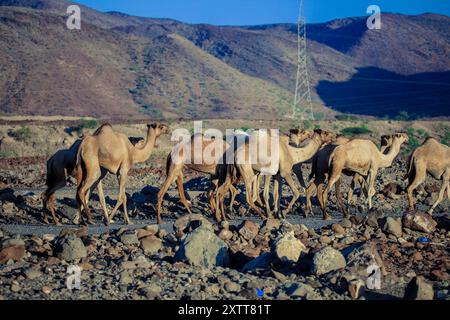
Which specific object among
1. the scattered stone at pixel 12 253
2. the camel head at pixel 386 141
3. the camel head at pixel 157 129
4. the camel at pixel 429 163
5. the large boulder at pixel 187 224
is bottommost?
the scattered stone at pixel 12 253

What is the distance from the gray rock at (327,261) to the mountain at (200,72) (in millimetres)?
54793

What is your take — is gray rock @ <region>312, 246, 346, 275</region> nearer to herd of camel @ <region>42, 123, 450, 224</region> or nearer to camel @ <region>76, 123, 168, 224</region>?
herd of camel @ <region>42, 123, 450, 224</region>

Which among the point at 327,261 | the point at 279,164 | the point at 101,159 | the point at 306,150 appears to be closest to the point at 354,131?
the point at 306,150

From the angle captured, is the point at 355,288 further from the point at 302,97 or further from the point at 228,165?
the point at 302,97

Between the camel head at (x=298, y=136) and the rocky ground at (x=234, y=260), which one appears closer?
the rocky ground at (x=234, y=260)

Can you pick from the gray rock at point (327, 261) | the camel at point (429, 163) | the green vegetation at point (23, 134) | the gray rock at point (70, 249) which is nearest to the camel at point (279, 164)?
the camel at point (429, 163)

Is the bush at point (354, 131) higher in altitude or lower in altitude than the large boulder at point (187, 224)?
higher

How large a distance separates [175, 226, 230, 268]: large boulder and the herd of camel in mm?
4231

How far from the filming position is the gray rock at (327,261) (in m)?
9.60

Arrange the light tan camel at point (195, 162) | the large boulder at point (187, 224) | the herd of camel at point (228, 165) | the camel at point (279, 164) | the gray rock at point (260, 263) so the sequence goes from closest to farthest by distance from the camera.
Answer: the gray rock at point (260, 263), the large boulder at point (187, 224), the herd of camel at point (228, 165), the light tan camel at point (195, 162), the camel at point (279, 164)

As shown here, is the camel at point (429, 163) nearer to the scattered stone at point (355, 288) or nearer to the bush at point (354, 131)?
the scattered stone at point (355, 288)

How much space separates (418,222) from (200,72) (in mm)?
73494

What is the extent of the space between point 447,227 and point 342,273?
16.5ft
